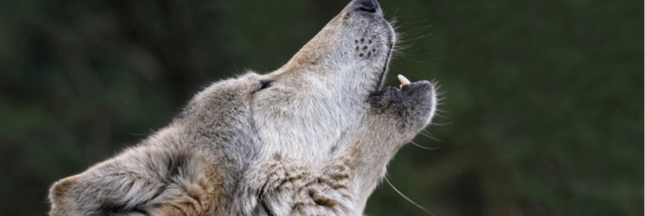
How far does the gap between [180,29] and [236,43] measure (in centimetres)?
105

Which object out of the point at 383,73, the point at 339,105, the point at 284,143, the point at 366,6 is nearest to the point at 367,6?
the point at 366,6

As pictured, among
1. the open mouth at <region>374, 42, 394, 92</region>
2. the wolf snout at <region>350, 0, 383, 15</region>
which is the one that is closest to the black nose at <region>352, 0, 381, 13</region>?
the wolf snout at <region>350, 0, 383, 15</region>

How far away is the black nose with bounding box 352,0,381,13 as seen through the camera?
398cm

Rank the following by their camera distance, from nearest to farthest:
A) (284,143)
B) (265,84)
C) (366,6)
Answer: (284,143) → (265,84) → (366,6)

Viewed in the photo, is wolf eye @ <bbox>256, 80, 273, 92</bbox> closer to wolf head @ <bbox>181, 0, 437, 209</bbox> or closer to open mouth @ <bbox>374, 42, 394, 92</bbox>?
wolf head @ <bbox>181, 0, 437, 209</bbox>

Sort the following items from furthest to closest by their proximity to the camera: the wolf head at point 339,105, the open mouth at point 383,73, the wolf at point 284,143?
the open mouth at point 383,73
the wolf head at point 339,105
the wolf at point 284,143

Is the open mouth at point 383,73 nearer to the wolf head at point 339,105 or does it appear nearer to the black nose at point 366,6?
the wolf head at point 339,105

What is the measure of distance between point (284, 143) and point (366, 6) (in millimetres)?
1312

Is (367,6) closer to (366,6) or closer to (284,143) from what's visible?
(366,6)

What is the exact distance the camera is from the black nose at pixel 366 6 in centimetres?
398

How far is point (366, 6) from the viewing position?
13.1 ft

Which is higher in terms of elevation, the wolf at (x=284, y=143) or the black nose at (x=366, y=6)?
the black nose at (x=366, y=6)

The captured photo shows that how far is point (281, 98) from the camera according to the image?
357 centimetres

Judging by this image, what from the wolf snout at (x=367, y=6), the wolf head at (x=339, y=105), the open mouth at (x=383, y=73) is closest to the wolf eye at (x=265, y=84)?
the wolf head at (x=339, y=105)
